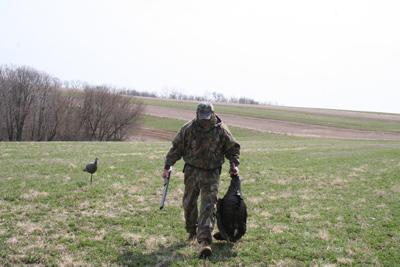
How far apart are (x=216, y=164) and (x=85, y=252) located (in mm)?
2614

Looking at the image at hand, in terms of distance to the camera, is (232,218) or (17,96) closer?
(232,218)

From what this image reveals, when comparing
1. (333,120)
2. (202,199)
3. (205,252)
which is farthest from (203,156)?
(333,120)

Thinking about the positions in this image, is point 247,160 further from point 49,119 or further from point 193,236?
point 49,119

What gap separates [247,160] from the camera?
16391 millimetres

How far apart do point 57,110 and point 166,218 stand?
45064mm

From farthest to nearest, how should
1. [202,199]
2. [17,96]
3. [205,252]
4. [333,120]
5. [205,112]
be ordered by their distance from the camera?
[333,120] < [17,96] < [202,199] < [205,112] < [205,252]

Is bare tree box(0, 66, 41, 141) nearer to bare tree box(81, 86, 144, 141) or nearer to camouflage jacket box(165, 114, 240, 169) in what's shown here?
bare tree box(81, 86, 144, 141)

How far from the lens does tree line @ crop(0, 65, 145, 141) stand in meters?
43.8

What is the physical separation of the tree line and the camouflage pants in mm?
45123

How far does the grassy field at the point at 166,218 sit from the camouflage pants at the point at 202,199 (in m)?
0.38

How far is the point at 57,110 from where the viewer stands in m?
47.2

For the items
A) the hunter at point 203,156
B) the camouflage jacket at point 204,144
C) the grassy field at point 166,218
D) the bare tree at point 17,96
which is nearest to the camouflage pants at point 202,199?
the hunter at point 203,156

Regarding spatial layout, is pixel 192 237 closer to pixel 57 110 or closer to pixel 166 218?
pixel 166 218

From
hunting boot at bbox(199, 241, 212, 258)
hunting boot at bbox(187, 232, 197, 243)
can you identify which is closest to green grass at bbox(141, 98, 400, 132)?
hunting boot at bbox(187, 232, 197, 243)
